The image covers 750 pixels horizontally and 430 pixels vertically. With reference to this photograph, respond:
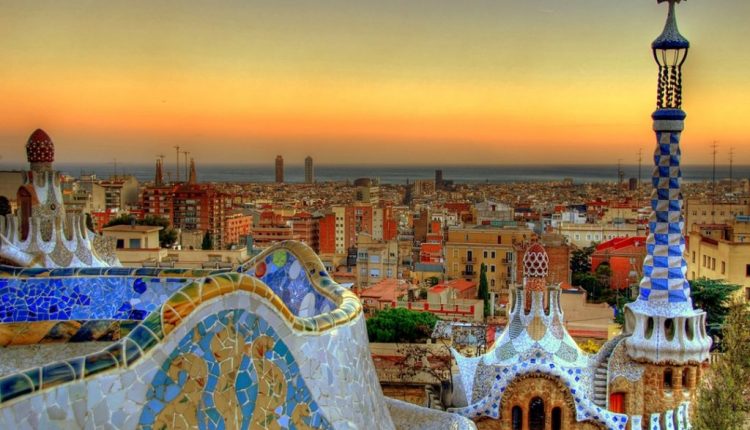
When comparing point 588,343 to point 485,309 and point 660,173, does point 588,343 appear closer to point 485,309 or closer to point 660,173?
point 660,173

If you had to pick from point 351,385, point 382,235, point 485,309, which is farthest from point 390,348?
point 382,235

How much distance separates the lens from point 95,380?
6.48 feet

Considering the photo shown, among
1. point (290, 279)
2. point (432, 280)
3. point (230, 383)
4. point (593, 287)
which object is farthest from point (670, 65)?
point (432, 280)

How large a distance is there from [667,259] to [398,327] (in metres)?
7.34

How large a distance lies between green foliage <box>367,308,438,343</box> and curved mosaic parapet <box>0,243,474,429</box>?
36.0ft

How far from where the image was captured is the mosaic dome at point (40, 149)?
5.97 metres

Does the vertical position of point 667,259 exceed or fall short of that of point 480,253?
it exceeds it

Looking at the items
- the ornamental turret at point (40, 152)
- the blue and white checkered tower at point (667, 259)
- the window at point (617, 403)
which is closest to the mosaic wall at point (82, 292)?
the ornamental turret at point (40, 152)

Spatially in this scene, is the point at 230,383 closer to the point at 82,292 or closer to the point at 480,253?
the point at 82,292

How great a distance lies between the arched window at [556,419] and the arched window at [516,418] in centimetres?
24

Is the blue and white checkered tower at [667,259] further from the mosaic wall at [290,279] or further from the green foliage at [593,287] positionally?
the green foliage at [593,287]

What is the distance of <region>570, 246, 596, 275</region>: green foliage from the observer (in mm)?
28491

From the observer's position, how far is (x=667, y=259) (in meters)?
7.29

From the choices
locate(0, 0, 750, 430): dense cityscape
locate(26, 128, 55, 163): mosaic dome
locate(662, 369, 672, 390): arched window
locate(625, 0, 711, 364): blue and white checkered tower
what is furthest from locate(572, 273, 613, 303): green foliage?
locate(26, 128, 55, 163): mosaic dome
